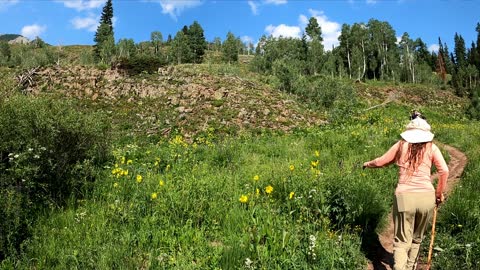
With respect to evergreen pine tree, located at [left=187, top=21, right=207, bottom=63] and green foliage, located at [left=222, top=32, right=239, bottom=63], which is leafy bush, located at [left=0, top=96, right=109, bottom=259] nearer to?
green foliage, located at [left=222, top=32, right=239, bottom=63]

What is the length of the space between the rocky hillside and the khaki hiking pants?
43.6ft

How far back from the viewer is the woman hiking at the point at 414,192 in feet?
15.5

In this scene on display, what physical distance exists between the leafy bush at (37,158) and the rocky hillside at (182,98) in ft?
32.8

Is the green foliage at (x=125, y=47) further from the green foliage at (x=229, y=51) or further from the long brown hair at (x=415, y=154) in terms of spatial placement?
the long brown hair at (x=415, y=154)

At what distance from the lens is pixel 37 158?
6.42m

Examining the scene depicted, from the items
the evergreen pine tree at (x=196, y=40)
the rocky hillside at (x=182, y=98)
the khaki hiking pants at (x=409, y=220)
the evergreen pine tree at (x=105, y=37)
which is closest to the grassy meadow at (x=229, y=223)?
the khaki hiking pants at (x=409, y=220)

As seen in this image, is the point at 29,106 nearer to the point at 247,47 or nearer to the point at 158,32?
the point at 158,32

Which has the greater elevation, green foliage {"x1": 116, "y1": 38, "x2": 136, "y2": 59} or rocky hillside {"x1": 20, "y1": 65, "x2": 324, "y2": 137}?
green foliage {"x1": 116, "y1": 38, "x2": 136, "y2": 59}

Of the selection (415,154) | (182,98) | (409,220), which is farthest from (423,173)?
(182,98)

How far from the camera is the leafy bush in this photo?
5.28 metres

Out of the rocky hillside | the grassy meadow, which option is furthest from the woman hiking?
the rocky hillside

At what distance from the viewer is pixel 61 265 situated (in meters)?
4.59

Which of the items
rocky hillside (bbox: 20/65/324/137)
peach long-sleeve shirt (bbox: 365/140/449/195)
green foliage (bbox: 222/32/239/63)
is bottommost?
peach long-sleeve shirt (bbox: 365/140/449/195)

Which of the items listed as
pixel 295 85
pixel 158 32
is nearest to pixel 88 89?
pixel 295 85
